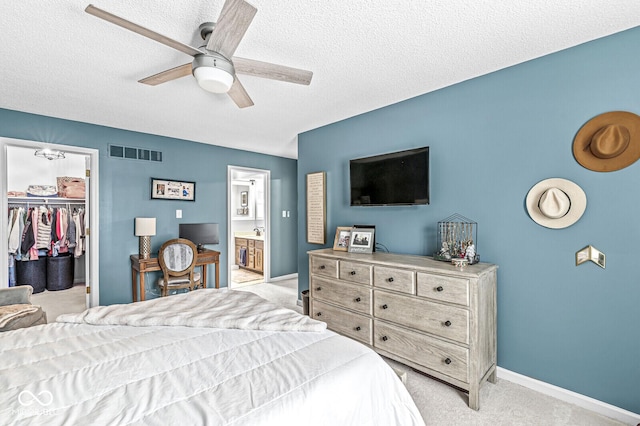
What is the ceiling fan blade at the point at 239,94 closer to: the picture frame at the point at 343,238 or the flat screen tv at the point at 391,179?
the flat screen tv at the point at 391,179

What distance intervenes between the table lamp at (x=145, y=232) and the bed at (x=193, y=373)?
2.43m

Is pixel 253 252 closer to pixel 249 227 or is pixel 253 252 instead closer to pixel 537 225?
pixel 249 227

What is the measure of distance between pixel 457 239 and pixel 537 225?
1.89 ft

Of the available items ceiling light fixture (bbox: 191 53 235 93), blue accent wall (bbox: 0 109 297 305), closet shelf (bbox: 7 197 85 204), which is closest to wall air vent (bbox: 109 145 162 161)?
blue accent wall (bbox: 0 109 297 305)

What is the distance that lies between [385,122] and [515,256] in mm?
1751

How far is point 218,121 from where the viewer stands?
3660 millimetres

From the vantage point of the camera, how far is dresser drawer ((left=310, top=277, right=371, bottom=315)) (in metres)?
2.60

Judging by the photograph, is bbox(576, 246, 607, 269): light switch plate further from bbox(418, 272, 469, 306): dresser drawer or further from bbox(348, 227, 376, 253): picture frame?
bbox(348, 227, 376, 253): picture frame

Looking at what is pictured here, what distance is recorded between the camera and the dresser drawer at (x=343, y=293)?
8.54 ft

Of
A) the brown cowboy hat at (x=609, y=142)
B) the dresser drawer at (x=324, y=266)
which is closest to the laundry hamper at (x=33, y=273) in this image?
the dresser drawer at (x=324, y=266)

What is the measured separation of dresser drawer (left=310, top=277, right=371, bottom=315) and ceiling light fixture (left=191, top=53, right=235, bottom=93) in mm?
1920

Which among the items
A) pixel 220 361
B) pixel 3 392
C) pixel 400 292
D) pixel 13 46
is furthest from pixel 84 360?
pixel 13 46

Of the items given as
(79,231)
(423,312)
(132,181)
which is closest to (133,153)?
(132,181)

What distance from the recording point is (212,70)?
177cm
